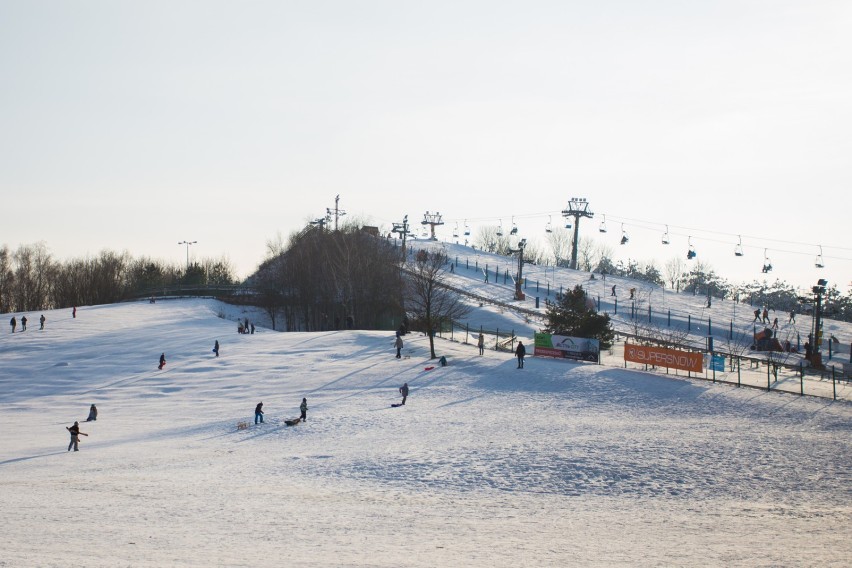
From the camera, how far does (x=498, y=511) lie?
1973 cm

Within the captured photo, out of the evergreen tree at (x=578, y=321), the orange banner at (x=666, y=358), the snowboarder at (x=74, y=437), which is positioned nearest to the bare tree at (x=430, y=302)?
the evergreen tree at (x=578, y=321)

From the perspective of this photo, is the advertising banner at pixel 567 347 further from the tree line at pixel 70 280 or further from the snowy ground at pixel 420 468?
the tree line at pixel 70 280

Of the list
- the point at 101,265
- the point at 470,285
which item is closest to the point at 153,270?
the point at 101,265

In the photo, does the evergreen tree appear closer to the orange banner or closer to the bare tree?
the orange banner

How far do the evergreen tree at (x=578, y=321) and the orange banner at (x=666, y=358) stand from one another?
4693 mm

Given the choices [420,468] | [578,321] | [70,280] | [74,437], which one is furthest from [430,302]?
[70,280]

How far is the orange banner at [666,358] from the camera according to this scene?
39.8 m

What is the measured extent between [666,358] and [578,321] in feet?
26.6

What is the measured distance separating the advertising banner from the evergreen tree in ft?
9.26

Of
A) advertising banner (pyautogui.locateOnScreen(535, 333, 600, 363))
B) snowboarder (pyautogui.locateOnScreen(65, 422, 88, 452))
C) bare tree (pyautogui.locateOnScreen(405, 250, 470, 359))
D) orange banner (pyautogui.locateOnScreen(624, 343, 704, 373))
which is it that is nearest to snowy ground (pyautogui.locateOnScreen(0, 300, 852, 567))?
snowboarder (pyautogui.locateOnScreen(65, 422, 88, 452))

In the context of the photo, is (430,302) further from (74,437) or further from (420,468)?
(420,468)

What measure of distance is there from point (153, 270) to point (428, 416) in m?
83.0

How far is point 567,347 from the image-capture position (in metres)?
Result: 45.1

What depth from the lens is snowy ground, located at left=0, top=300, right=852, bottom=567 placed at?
16.4 metres
